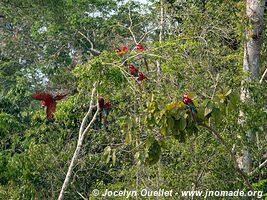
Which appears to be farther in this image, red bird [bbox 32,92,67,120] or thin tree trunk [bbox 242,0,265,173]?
thin tree trunk [bbox 242,0,265,173]

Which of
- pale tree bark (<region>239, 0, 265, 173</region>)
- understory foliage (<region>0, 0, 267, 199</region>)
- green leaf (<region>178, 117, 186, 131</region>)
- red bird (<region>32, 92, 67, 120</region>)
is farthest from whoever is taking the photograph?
pale tree bark (<region>239, 0, 265, 173</region>)

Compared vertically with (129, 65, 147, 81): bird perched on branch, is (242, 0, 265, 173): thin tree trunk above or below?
above

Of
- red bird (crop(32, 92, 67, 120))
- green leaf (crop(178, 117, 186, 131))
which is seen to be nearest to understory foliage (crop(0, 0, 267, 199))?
green leaf (crop(178, 117, 186, 131))

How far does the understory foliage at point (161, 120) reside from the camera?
2.96m

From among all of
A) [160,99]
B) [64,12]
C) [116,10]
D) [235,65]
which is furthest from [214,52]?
[116,10]

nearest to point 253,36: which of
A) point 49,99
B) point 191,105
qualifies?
point 49,99

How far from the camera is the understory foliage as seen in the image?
296 centimetres

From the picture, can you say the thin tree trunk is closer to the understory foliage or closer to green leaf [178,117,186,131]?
the understory foliage

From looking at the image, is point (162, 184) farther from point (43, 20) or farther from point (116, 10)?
point (116, 10)

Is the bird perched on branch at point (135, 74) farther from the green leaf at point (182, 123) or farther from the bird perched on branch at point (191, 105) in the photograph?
the green leaf at point (182, 123)

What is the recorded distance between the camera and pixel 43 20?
28.9ft

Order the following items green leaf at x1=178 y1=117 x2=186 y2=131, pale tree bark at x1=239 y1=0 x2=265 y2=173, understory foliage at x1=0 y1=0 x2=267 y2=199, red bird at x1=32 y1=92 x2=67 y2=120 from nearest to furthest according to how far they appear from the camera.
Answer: green leaf at x1=178 y1=117 x2=186 y2=131 → understory foliage at x1=0 y1=0 x2=267 y2=199 → red bird at x1=32 y1=92 x2=67 y2=120 → pale tree bark at x1=239 y1=0 x2=265 y2=173

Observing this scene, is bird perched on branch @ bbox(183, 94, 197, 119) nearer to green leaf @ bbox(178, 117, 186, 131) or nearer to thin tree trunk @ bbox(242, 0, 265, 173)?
green leaf @ bbox(178, 117, 186, 131)

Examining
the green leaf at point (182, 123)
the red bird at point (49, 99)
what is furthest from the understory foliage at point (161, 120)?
the red bird at point (49, 99)
